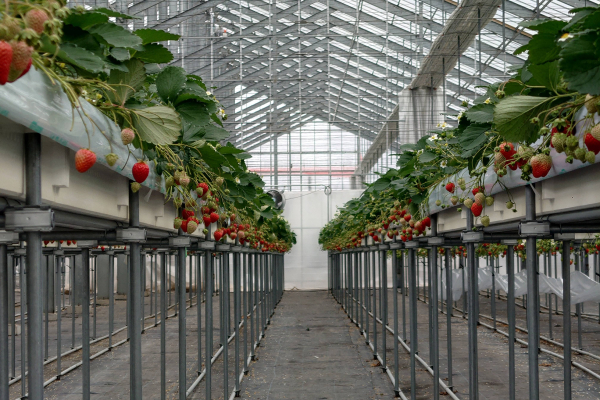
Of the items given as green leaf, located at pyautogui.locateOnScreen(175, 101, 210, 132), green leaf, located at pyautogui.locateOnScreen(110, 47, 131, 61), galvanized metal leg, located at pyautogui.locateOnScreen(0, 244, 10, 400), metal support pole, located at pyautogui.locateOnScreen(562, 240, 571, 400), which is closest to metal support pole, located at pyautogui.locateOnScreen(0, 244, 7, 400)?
galvanized metal leg, located at pyautogui.locateOnScreen(0, 244, 10, 400)

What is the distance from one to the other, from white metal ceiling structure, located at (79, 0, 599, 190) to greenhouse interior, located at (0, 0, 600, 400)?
109mm

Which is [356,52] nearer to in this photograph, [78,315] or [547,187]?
[78,315]

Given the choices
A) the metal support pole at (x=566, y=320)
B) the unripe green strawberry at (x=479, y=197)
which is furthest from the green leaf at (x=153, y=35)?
the metal support pole at (x=566, y=320)

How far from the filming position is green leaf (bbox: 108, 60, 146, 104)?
1.98m

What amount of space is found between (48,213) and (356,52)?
56.7 feet

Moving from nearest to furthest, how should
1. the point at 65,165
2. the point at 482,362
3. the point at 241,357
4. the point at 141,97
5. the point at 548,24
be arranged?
the point at 548,24 → the point at 65,165 → the point at 141,97 → the point at 482,362 → the point at 241,357

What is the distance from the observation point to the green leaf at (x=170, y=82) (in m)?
2.50

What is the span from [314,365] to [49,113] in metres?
8.47

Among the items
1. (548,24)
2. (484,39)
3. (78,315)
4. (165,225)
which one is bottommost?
(78,315)

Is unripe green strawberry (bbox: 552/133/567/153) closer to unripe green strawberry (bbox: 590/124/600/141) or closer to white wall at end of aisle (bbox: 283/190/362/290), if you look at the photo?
unripe green strawberry (bbox: 590/124/600/141)

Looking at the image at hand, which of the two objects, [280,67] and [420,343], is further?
[280,67]

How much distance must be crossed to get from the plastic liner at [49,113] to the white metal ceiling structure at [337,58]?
22.4ft

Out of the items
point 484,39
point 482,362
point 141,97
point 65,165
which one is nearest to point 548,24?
point 65,165

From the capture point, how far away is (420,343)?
1138cm
